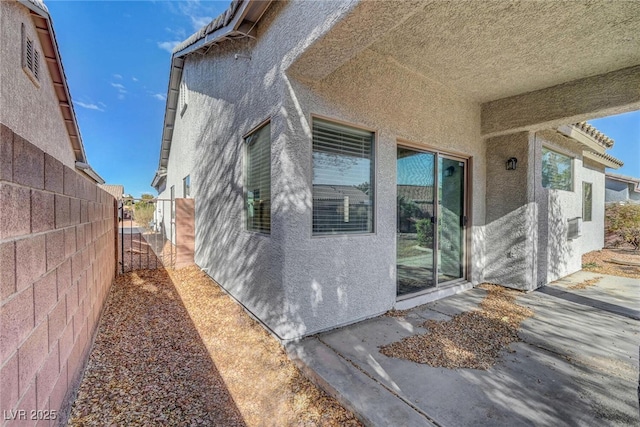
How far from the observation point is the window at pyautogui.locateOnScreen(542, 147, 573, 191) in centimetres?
652

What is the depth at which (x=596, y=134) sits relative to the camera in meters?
→ 7.02

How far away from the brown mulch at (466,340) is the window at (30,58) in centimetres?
911

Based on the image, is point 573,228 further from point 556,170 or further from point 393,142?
point 393,142

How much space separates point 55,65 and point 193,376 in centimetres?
1036

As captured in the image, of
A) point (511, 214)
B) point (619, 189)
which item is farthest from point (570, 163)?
point (619, 189)

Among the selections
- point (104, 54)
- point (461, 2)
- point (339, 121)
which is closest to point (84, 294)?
point (339, 121)

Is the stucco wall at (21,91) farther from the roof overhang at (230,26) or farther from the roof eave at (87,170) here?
the roof eave at (87,170)

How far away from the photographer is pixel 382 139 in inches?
175

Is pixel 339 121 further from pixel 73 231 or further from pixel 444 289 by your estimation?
pixel 444 289

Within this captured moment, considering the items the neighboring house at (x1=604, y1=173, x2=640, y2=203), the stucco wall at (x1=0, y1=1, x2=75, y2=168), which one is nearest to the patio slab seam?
the stucco wall at (x1=0, y1=1, x2=75, y2=168)

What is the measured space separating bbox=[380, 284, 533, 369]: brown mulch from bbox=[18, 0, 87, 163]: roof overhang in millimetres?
9763

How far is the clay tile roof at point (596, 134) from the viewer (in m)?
6.59

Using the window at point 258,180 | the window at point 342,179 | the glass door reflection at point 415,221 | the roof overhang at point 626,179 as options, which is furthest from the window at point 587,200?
the roof overhang at point 626,179
